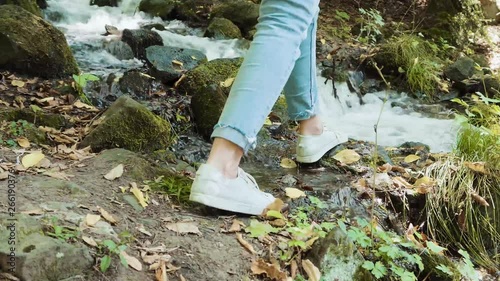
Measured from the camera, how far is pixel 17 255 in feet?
4.59

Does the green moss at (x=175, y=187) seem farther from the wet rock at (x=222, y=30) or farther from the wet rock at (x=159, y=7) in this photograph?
the wet rock at (x=159, y=7)

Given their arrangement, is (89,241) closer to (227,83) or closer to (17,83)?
(17,83)

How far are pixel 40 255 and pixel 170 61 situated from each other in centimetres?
355

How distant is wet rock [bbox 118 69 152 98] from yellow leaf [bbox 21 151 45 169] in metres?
1.99

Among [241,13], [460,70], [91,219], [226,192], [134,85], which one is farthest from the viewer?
[241,13]

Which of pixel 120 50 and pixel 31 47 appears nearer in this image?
pixel 31 47

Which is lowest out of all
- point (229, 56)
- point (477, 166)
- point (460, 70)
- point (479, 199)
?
point (229, 56)

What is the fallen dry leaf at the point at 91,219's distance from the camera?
1687mm

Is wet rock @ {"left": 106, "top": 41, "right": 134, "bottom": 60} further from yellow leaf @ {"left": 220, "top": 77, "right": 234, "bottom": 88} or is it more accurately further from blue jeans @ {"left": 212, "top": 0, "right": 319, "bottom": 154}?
blue jeans @ {"left": 212, "top": 0, "right": 319, "bottom": 154}

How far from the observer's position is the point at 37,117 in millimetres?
3045

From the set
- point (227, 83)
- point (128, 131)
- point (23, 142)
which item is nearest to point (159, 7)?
point (227, 83)

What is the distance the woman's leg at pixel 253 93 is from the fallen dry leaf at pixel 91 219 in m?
0.36

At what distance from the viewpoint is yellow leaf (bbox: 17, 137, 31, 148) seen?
2.53 metres

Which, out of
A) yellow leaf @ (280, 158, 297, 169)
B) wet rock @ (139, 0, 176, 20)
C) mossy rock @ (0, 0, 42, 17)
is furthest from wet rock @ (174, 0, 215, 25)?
yellow leaf @ (280, 158, 297, 169)
